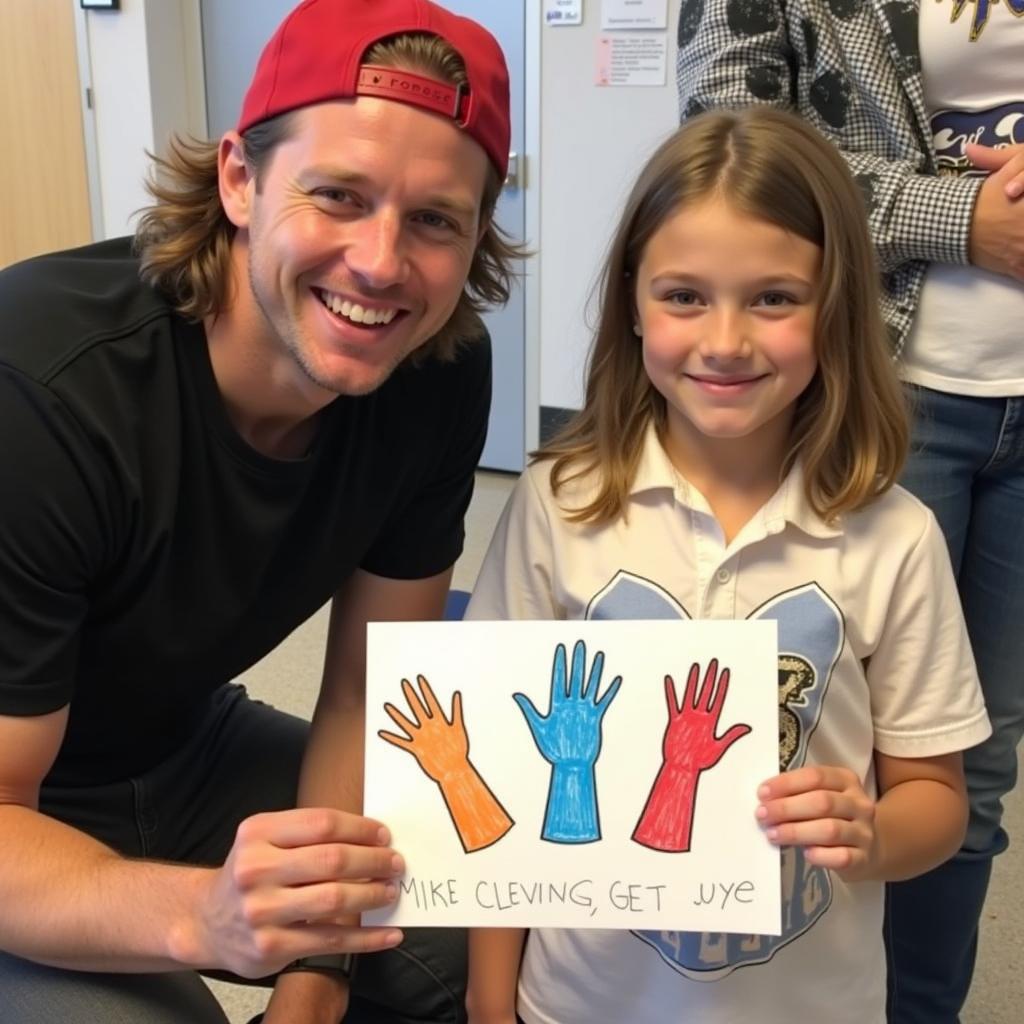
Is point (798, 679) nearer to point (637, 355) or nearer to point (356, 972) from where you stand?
point (637, 355)

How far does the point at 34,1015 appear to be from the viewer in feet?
2.96

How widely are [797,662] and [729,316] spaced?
12.1 inches

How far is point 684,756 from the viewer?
0.85 meters

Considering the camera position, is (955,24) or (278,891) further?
(955,24)

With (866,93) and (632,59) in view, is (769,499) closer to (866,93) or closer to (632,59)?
(866,93)

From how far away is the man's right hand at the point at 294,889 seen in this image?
77cm

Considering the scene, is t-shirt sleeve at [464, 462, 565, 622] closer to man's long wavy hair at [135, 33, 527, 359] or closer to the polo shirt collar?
the polo shirt collar

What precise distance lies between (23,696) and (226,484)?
0.85 feet

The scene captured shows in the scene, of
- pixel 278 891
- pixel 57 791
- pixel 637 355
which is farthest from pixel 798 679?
pixel 57 791

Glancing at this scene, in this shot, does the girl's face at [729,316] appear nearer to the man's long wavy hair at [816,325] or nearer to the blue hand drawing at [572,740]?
the man's long wavy hair at [816,325]

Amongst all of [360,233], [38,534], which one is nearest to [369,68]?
[360,233]

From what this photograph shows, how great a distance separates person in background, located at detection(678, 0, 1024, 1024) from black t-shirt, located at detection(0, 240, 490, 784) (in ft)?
1.40

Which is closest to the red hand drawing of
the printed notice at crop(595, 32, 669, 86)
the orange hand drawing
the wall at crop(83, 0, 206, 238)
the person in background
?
the orange hand drawing

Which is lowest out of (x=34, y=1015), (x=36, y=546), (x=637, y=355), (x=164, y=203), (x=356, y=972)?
(x=356, y=972)
